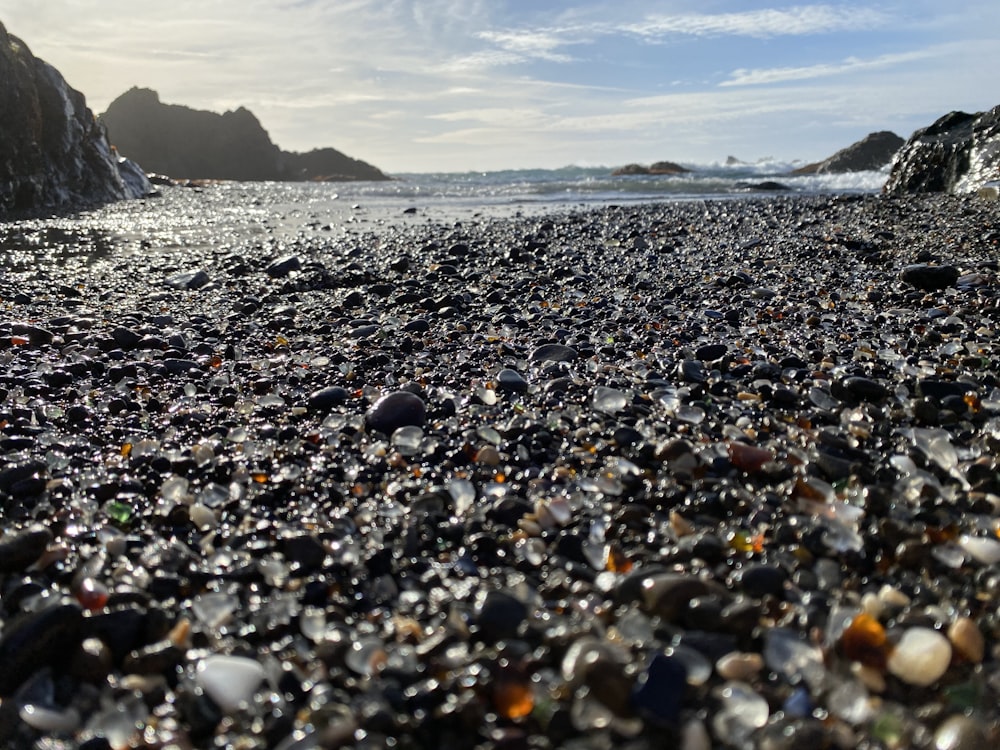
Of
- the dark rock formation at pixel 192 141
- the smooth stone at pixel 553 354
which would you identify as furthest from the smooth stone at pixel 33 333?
the dark rock formation at pixel 192 141

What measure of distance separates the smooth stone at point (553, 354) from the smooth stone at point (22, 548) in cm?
240

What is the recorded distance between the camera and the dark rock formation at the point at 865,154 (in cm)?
3978

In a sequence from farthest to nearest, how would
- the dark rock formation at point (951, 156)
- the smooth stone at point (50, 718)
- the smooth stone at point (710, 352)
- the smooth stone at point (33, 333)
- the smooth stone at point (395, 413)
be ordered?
the dark rock formation at point (951, 156) → the smooth stone at point (33, 333) → the smooth stone at point (710, 352) → the smooth stone at point (395, 413) → the smooth stone at point (50, 718)

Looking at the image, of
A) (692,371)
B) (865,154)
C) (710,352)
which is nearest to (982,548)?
(692,371)

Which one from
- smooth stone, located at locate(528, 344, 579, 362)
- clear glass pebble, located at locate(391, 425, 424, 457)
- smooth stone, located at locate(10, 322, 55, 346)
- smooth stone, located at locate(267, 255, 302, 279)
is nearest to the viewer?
clear glass pebble, located at locate(391, 425, 424, 457)

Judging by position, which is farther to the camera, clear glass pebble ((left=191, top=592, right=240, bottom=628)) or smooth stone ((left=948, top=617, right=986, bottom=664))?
clear glass pebble ((left=191, top=592, right=240, bottom=628))

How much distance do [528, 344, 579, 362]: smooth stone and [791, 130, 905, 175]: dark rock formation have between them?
4222cm

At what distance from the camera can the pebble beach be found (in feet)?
4.71

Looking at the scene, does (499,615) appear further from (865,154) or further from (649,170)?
(649,170)

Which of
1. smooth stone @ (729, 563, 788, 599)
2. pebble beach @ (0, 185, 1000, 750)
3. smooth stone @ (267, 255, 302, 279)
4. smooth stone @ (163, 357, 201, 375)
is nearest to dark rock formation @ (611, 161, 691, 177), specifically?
smooth stone @ (267, 255, 302, 279)

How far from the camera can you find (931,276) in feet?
16.6

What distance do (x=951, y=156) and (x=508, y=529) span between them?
1425cm

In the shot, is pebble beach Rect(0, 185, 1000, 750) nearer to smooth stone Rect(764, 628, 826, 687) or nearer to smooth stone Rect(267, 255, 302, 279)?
smooth stone Rect(764, 628, 826, 687)

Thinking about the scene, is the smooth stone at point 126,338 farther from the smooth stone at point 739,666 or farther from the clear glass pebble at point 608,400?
the smooth stone at point 739,666
